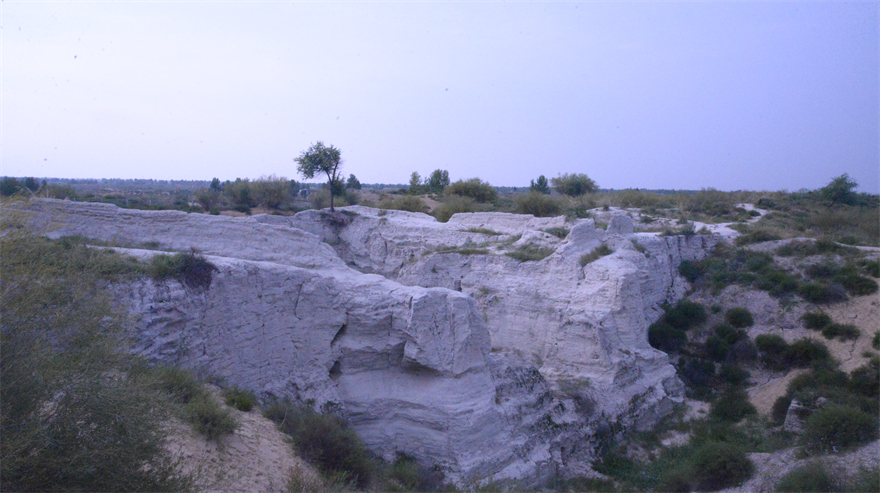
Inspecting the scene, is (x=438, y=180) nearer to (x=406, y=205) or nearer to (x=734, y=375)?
(x=406, y=205)

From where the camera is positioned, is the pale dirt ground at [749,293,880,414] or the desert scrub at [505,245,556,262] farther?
the pale dirt ground at [749,293,880,414]

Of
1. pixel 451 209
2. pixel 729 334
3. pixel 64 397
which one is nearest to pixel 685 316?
pixel 729 334

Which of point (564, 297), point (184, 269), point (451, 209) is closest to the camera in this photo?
point (184, 269)

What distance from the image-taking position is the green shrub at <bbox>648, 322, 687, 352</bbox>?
15.4 metres

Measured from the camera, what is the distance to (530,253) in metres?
12.9

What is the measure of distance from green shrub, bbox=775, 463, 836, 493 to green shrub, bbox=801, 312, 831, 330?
8.94 metres

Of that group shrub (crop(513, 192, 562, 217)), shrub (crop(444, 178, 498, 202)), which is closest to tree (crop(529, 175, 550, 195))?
shrub (crop(444, 178, 498, 202))

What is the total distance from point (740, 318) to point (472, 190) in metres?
18.7

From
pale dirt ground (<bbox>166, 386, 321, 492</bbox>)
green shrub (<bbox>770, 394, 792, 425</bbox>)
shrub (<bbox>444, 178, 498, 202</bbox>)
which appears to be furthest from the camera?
shrub (<bbox>444, 178, 498, 202</bbox>)

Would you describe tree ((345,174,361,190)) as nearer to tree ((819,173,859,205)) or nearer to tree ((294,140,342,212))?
tree ((294,140,342,212))

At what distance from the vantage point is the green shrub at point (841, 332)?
45.8ft

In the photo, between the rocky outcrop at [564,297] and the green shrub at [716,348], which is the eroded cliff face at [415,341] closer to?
the rocky outcrop at [564,297]

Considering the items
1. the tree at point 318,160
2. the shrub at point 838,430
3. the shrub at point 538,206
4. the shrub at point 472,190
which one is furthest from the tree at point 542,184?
the shrub at point 838,430

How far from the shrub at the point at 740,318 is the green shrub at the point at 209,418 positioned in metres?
15.8
